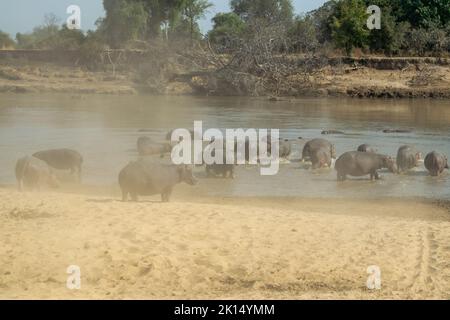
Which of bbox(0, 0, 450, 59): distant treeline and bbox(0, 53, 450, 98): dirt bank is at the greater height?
bbox(0, 0, 450, 59): distant treeline

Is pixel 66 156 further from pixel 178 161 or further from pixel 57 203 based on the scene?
pixel 57 203

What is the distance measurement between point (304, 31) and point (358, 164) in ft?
94.5

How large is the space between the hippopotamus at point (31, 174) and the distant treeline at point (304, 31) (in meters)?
25.1

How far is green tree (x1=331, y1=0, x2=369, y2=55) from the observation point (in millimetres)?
41688

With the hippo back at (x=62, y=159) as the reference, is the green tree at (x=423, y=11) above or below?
above

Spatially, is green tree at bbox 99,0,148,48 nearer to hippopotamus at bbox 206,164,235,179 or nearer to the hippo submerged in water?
the hippo submerged in water

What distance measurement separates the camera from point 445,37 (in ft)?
140

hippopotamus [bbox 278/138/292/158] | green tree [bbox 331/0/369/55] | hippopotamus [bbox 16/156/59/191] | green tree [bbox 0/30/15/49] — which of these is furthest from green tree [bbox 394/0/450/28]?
hippopotamus [bbox 16/156/59/191]

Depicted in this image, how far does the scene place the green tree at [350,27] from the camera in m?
41.7

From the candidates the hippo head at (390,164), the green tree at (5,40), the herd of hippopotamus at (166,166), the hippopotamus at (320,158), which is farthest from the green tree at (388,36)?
the hippo head at (390,164)

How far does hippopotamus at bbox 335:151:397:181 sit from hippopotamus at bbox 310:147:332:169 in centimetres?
118

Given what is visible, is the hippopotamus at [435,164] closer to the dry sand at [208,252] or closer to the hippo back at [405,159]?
the hippo back at [405,159]

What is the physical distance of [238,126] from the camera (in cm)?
2397

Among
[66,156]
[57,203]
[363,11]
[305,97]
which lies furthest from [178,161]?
[363,11]
